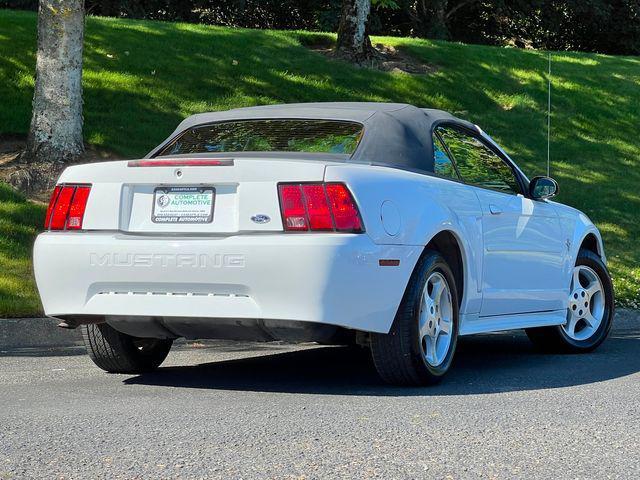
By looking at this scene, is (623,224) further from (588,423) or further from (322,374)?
(588,423)

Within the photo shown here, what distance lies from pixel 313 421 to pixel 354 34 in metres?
17.1

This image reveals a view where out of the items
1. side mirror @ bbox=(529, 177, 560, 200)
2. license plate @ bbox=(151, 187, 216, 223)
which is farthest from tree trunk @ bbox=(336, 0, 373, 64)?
license plate @ bbox=(151, 187, 216, 223)

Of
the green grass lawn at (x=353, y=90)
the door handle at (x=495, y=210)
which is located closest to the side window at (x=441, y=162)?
the door handle at (x=495, y=210)

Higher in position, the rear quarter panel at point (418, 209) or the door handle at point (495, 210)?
the rear quarter panel at point (418, 209)

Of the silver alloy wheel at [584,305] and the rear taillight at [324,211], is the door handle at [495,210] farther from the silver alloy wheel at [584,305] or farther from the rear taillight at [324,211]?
the rear taillight at [324,211]

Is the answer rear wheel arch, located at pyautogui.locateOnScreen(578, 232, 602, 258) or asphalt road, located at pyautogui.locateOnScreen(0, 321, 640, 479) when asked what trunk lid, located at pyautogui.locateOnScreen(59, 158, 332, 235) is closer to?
asphalt road, located at pyautogui.locateOnScreen(0, 321, 640, 479)

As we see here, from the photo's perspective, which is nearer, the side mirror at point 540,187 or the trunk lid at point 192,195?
the trunk lid at point 192,195

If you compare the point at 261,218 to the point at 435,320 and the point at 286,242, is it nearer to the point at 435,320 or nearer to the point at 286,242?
the point at 286,242

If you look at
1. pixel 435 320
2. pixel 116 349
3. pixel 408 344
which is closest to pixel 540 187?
pixel 435 320

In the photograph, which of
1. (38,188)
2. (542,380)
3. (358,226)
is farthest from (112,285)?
(38,188)

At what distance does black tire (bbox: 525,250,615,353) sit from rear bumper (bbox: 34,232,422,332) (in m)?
2.56

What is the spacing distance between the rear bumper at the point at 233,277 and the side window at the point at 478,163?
1300 millimetres

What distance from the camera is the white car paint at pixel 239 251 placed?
20.1ft

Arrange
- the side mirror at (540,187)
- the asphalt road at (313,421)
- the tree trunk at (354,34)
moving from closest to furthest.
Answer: the asphalt road at (313,421) → the side mirror at (540,187) → the tree trunk at (354,34)
